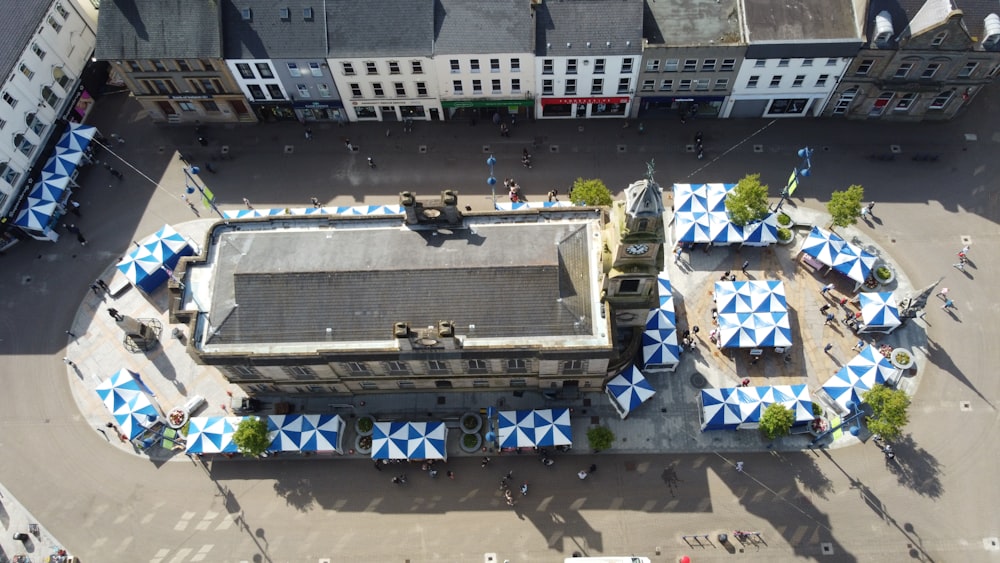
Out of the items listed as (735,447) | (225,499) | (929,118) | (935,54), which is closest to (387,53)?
(225,499)

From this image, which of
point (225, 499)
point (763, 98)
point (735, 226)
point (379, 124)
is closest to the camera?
point (225, 499)

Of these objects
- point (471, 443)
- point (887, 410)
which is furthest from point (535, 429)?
point (887, 410)

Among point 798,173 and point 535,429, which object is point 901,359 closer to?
point 798,173

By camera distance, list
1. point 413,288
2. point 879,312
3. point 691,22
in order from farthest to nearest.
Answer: point 691,22 < point 879,312 < point 413,288

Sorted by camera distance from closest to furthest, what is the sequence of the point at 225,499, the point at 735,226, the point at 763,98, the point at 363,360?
the point at 363,360 < the point at 225,499 < the point at 735,226 < the point at 763,98

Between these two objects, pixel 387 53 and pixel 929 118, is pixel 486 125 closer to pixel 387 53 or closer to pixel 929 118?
pixel 387 53

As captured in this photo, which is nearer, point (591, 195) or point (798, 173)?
point (591, 195)

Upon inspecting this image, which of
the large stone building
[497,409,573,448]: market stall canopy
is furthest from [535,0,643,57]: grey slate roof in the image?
[497,409,573,448]: market stall canopy
